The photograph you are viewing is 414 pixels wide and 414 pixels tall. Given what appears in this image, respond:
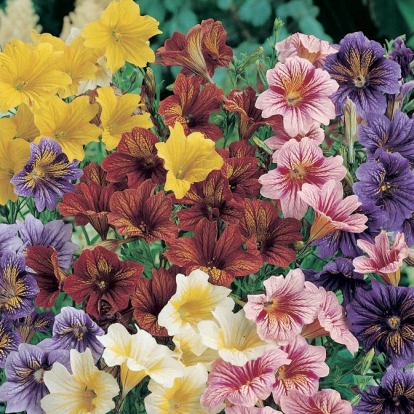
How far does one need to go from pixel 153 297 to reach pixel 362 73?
327 mm

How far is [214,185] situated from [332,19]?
243 cm

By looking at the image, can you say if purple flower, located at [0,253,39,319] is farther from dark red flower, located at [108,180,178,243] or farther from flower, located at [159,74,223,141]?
flower, located at [159,74,223,141]

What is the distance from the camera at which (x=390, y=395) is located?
2.41ft

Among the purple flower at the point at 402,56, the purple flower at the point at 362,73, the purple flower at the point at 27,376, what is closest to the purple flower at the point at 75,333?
the purple flower at the point at 27,376

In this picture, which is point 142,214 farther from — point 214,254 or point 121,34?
point 121,34

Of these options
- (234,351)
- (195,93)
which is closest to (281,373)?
(234,351)

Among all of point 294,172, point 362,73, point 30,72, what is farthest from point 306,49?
point 30,72

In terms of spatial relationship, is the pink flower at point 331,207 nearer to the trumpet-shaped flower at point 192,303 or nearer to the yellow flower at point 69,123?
the trumpet-shaped flower at point 192,303

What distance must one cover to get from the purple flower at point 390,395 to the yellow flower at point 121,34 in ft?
1.29

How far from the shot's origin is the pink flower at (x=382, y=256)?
703mm

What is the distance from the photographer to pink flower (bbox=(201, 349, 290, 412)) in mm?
665

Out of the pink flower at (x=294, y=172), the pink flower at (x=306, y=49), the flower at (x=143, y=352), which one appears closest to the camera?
the flower at (x=143, y=352)

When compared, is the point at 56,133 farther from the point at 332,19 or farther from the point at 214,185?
the point at 332,19

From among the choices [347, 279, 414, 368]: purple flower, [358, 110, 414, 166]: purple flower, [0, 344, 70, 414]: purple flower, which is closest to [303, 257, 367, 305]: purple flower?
[347, 279, 414, 368]: purple flower
